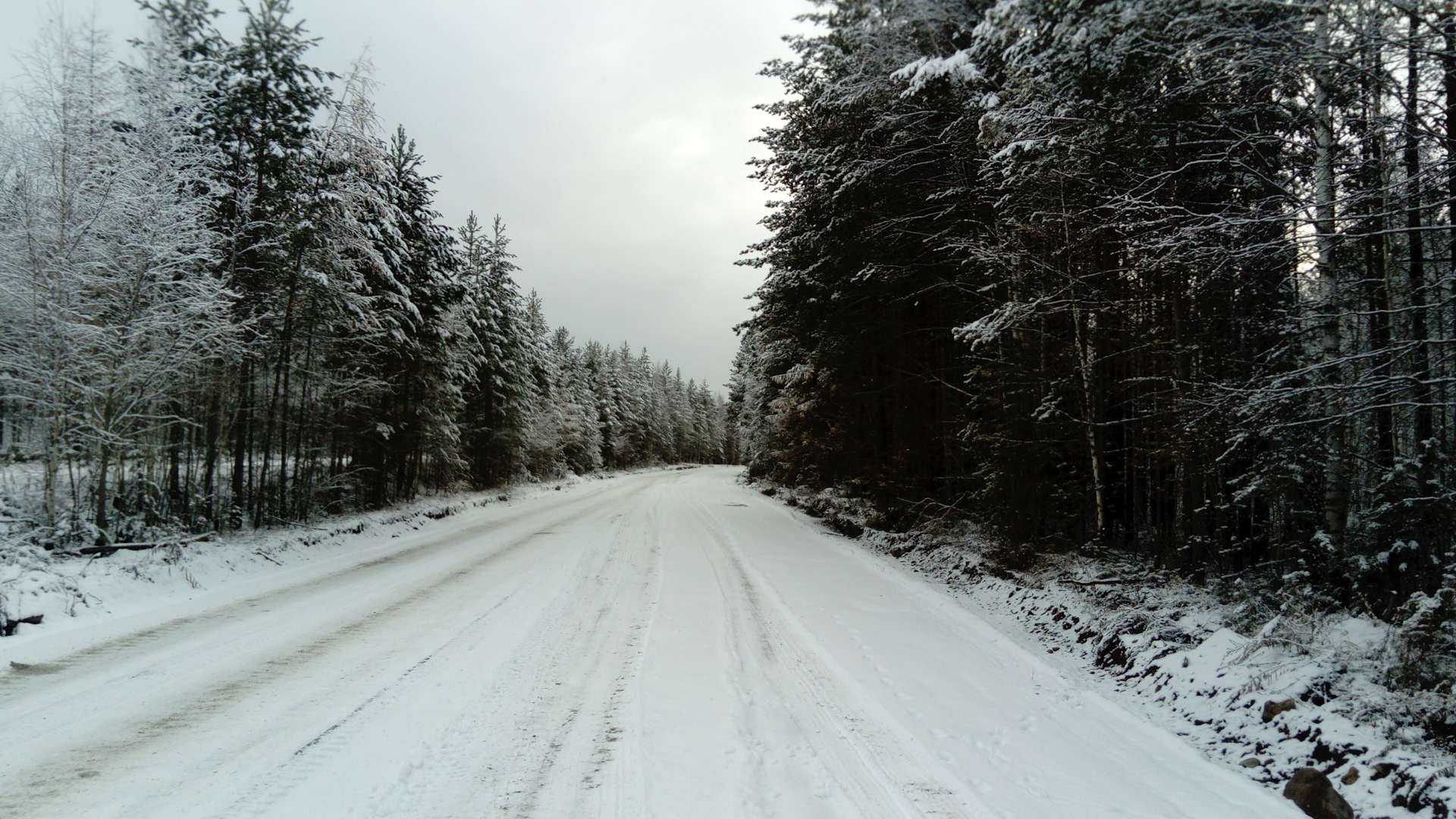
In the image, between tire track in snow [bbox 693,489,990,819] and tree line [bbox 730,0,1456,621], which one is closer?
tire track in snow [bbox 693,489,990,819]

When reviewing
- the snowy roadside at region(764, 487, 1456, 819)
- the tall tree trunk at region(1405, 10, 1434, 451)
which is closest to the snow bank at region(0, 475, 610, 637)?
the snowy roadside at region(764, 487, 1456, 819)

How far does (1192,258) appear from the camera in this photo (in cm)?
480

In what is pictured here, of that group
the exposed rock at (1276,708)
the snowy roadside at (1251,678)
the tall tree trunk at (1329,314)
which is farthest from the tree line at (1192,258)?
the exposed rock at (1276,708)

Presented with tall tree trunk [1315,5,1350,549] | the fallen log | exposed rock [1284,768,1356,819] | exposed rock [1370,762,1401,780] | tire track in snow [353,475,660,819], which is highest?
tall tree trunk [1315,5,1350,549]

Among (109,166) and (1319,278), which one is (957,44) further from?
(109,166)

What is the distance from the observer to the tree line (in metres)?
4.17

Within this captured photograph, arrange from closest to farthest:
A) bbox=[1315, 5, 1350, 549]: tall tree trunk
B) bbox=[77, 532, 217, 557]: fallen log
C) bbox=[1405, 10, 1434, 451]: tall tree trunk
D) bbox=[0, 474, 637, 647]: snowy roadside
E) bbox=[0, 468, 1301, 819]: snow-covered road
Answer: bbox=[0, 468, 1301, 819]: snow-covered road < bbox=[1405, 10, 1434, 451]: tall tree trunk < bbox=[1315, 5, 1350, 549]: tall tree trunk < bbox=[0, 474, 637, 647]: snowy roadside < bbox=[77, 532, 217, 557]: fallen log

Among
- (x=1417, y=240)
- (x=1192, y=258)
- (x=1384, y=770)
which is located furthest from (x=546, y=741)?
(x=1417, y=240)

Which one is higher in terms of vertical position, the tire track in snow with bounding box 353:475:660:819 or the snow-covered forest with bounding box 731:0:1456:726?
the snow-covered forest with bounding box 731:0:1456:726

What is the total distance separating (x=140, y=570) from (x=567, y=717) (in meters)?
7.34

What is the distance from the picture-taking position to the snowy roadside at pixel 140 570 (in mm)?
6093

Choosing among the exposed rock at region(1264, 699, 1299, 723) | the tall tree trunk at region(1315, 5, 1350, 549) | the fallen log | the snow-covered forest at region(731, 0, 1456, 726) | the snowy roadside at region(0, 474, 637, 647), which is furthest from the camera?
the fallen log

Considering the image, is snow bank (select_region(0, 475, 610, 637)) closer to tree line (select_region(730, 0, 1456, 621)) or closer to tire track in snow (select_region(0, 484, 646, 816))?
tire track in snow (select_region(0, 484, 646, 816))

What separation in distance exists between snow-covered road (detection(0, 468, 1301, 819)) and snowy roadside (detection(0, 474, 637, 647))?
0.49 metres
